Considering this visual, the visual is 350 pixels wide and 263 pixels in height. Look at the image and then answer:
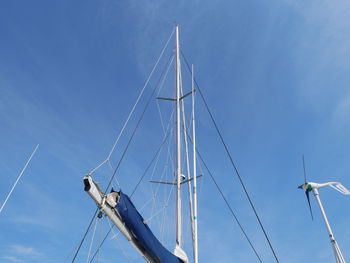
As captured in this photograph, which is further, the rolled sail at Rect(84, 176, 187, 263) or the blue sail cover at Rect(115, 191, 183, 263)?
the blue sail cover at Rect(115, 191, 183, 263)

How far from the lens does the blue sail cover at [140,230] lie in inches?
283

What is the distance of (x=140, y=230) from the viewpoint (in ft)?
24.3

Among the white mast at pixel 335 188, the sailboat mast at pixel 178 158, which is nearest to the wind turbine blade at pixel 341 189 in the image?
the white mast at pixel 335 188

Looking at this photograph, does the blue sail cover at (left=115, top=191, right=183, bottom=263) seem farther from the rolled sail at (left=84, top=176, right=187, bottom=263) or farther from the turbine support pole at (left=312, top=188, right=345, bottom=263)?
the turbine support pole at (left=312, top=188, right=345, bottom=263)

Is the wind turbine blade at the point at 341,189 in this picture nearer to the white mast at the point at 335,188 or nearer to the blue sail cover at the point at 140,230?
the white mast at the point at 335,188

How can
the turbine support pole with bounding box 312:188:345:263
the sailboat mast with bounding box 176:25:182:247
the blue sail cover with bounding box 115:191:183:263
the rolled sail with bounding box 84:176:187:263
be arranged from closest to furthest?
the rolled sail with bounding box 84:176:187:263 < the blue sail cover with bounding box 115:191:183:263 < the turbine support pole with bounding box 312:188:345:263 < the sailboat mast with bounding box 176:25:182:247

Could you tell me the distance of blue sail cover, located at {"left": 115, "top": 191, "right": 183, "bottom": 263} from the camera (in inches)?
283

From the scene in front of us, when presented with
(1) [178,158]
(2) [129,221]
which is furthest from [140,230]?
(1) [178,158]

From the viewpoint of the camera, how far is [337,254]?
838 centimetres

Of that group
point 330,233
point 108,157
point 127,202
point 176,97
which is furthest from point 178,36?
point 330,233

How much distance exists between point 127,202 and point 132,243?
47.2 inches

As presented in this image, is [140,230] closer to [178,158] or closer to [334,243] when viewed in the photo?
[178,158]

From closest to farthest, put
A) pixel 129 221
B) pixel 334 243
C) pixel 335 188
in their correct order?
pixel 129 221 < pixel 334 243 < pixel 335 188

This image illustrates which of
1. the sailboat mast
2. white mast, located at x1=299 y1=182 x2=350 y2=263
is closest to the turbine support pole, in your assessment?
white mast, located at x1=299 y1=182 x2=350 y2=263
